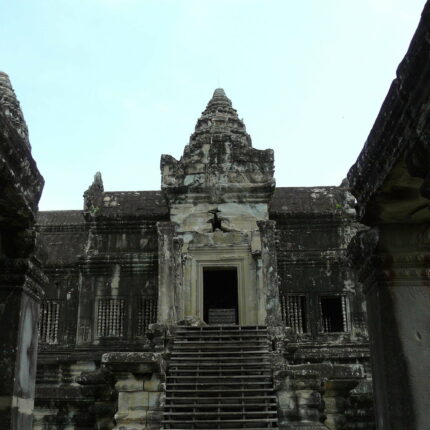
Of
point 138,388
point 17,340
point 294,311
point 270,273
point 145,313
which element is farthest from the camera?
point 145,313

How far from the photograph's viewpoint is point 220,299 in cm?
2038

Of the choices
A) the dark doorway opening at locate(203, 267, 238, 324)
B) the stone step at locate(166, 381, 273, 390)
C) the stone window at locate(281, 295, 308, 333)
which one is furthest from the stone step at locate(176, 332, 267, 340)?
the dark doorway opening at locate(203, 267, 238, 324)

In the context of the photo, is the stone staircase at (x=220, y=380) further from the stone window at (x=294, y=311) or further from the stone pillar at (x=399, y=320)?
the stone pillar at (x=399, y=320)

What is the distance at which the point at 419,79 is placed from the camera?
3.71 metres

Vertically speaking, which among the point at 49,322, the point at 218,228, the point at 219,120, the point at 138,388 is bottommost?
the point at 138,388

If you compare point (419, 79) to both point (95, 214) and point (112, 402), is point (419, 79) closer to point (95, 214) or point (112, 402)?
point (112, 402)

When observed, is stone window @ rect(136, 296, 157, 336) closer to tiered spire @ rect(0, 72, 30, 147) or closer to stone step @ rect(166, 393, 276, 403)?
stone step @ rect(166, 393, 276, 403)

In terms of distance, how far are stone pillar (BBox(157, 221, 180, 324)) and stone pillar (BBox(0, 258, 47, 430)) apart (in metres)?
9.82

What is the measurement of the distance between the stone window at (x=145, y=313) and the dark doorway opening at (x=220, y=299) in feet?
6.26

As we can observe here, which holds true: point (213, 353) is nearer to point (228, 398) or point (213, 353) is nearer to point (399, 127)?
point (228, 398)

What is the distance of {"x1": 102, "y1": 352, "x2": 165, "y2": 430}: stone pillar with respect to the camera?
395 inches

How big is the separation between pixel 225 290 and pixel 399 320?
15300 millimetres

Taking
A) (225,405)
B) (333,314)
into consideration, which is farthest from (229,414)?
(333,314)

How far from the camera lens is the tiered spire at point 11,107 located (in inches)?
202
